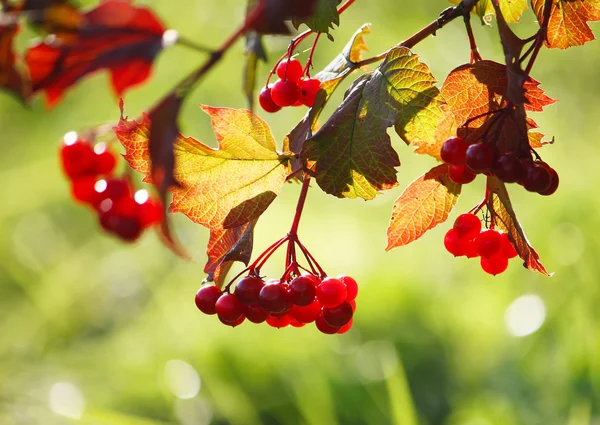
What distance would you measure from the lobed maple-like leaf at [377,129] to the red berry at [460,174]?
2 centimetres

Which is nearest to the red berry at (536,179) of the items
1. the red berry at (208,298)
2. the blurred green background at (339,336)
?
the red berry at (208,298)

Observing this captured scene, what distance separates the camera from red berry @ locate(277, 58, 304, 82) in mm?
538

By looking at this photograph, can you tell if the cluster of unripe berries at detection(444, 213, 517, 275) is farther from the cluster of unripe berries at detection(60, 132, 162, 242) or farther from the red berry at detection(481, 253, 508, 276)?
the cluster of unripe berries at detection(60, 132, 162, 242)

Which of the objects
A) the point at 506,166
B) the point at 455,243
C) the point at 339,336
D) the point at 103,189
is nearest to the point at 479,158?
the point at 506,166

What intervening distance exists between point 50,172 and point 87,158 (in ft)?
7.11

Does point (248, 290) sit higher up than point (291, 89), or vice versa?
point (291, 89)

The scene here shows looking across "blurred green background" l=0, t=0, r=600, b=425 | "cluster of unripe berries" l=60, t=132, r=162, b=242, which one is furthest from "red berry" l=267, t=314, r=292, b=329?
"blurred green background" l=0, t=0, r=600, b=425

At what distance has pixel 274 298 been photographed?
467mm

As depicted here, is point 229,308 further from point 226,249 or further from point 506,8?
point 506,8

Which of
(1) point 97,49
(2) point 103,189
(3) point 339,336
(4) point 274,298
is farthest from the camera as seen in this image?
(3) point 339,336

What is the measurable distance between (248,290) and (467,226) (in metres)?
0.15

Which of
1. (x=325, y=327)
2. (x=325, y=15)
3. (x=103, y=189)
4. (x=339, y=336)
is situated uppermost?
(x=339, y=336)

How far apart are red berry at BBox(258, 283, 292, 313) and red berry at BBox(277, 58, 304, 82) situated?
0.15 m

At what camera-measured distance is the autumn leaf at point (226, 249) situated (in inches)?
18.5
